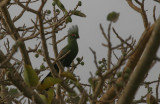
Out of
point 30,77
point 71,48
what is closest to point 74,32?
point 71,48

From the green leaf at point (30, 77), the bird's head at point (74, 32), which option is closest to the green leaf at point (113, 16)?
the green leaf at point (30, 77)

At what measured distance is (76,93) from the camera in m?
2.40

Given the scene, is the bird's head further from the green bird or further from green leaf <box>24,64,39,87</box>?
green leaf <box>24,64,39,87</box>

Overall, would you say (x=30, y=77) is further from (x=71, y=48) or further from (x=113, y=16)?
(x=71, y=48)

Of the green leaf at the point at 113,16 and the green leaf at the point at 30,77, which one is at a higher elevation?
the green leaf at the point at 113,16

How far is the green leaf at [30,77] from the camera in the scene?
2049 mm

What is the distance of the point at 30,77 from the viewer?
2.08 meters

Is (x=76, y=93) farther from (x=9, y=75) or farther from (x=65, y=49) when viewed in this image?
(x=65, y=49)

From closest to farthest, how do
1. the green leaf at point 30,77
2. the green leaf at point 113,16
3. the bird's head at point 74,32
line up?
the green leaf at point 113,16 → the green leaf at point 30,77 → the bird's head at point 74,32

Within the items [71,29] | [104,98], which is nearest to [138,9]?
[104,98]

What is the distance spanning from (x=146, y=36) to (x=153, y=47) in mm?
722

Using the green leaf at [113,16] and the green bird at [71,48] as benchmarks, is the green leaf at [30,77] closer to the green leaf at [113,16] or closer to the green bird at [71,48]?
the green leaf at [113,16]

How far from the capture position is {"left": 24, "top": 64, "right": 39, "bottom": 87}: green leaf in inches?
80.7

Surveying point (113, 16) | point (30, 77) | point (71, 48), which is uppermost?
point (71, 48)
